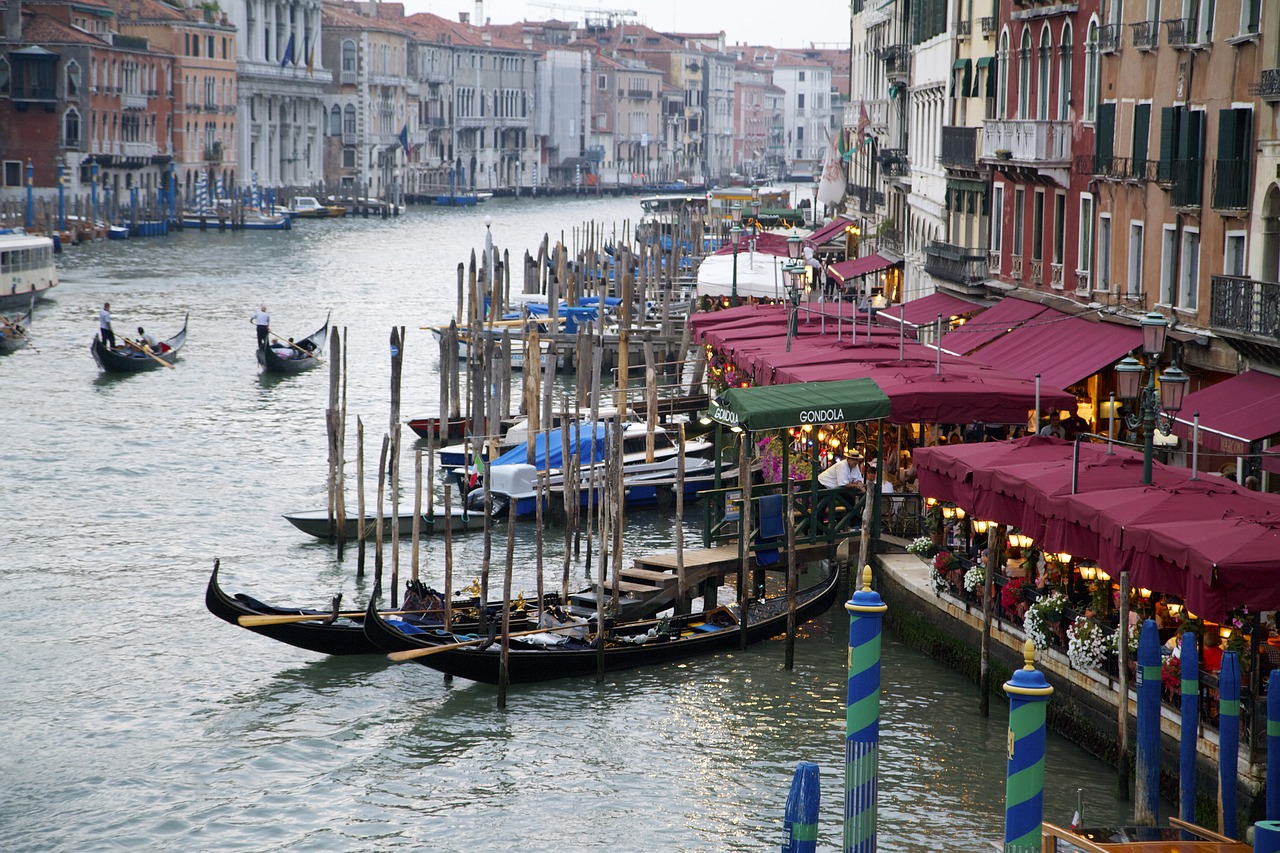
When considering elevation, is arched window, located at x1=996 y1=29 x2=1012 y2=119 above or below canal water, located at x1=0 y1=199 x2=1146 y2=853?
above

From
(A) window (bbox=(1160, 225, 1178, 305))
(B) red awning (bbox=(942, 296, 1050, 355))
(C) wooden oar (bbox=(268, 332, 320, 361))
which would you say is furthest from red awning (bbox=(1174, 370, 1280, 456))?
(C) wooden oar (bbox=(268, 332, 320, 361))

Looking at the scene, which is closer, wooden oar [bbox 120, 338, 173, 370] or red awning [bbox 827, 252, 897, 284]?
red awning [bbox 827, 252, 897, 284]

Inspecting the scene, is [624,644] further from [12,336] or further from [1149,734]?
[12,336]

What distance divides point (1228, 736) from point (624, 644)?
575cm

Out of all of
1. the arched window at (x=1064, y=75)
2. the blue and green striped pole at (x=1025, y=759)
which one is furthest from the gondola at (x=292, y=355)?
the blue and green striped pole at (x=1025, y=759)

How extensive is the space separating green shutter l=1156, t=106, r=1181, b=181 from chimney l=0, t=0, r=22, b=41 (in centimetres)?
5617

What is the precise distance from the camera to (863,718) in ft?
24.6

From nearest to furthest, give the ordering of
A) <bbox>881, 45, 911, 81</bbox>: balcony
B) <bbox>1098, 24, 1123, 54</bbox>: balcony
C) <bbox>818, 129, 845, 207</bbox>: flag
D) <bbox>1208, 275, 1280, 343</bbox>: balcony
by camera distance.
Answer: <bbox>1208, 275, 1280, 343</bbox>: balcony < <bbox>1098, 24, 1123, 54</bbox>: balcony < <bbox>881, 45, 911, 81</bbox>: balcony < <bbox>818, 129, 845, 207</bbox>: flag

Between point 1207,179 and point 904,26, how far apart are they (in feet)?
65.2

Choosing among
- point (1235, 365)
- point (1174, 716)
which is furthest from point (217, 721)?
point (1235, 365)

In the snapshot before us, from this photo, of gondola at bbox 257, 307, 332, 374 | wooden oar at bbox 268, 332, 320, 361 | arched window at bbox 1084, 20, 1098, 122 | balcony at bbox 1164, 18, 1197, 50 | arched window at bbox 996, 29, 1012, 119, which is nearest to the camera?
balcony at bbox 1164, 18, 1197, 50

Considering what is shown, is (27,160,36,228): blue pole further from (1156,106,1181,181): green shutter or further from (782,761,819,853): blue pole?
(782,761,819,853): blue pole

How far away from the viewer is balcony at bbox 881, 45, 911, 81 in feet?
111

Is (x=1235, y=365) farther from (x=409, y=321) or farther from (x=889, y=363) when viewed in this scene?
(x=409, y=321)
